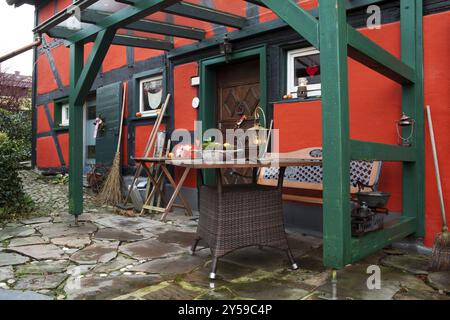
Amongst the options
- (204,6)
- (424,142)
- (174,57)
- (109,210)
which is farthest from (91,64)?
(424,142)

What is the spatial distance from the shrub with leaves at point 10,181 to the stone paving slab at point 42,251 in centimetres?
156

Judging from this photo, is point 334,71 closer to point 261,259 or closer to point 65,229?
point 261,259

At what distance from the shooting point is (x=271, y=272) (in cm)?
276

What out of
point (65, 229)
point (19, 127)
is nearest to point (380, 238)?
point (65, 229)

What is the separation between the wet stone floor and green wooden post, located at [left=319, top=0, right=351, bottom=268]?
0.42m

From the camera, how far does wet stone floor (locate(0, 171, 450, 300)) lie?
234cm

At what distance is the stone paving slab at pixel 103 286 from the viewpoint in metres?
2.31

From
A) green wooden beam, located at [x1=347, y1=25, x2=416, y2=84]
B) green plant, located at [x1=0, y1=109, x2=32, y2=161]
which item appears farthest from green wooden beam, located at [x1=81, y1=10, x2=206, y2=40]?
green plant, located at [x1=0, y1=109, x2=32, y2=161]

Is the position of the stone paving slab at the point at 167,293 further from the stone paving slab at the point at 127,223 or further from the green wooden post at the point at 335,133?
the stone paving slab at the point at 127,223

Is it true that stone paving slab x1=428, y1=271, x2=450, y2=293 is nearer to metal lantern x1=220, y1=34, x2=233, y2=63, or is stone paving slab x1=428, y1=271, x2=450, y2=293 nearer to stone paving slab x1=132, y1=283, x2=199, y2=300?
stone paving slab x1=132, y1=283, x2=199, y2=300

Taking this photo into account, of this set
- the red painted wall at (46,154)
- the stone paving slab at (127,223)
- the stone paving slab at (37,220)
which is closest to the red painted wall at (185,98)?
the stone paving slab at (127,223)

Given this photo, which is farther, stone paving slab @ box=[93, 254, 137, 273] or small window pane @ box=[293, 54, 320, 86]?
small window pane @ box=[293, 54, 320, 86]

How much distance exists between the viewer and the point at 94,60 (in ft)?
13.5

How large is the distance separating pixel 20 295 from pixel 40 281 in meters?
0.27
